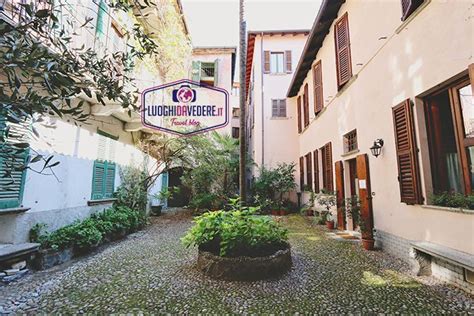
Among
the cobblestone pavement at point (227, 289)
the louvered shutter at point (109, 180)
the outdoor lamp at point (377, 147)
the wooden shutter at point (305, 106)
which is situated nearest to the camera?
the cobblestone pavement at point (227, 289)

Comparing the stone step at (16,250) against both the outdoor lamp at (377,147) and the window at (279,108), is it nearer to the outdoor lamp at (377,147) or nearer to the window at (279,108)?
the outdoor lamp at (377,147)

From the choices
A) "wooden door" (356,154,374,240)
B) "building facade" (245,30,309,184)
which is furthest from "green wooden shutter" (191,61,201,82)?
"wooden door" (356,154,374,240)

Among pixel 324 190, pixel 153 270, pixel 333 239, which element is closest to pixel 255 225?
pixel 153 270

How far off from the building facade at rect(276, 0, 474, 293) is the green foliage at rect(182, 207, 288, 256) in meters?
2.25

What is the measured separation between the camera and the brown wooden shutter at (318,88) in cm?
893

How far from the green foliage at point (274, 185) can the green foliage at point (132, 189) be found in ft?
16.5

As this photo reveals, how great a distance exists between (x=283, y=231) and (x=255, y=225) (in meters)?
0.63

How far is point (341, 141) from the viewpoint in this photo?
727 cm

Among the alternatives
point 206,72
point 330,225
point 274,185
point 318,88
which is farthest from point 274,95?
point 330,225

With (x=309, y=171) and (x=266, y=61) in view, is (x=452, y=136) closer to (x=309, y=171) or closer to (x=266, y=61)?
(x=309, y=171)

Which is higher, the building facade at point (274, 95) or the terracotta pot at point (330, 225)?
the building facade at point (274, 95)

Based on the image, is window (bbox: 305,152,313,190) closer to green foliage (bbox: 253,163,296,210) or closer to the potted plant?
green foliage (bbox: 253,163,296,210)

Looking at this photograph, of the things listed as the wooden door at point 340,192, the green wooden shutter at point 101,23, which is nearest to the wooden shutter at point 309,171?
the wooden door at point 340,192

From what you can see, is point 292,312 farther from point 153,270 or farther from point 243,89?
point 243,89
